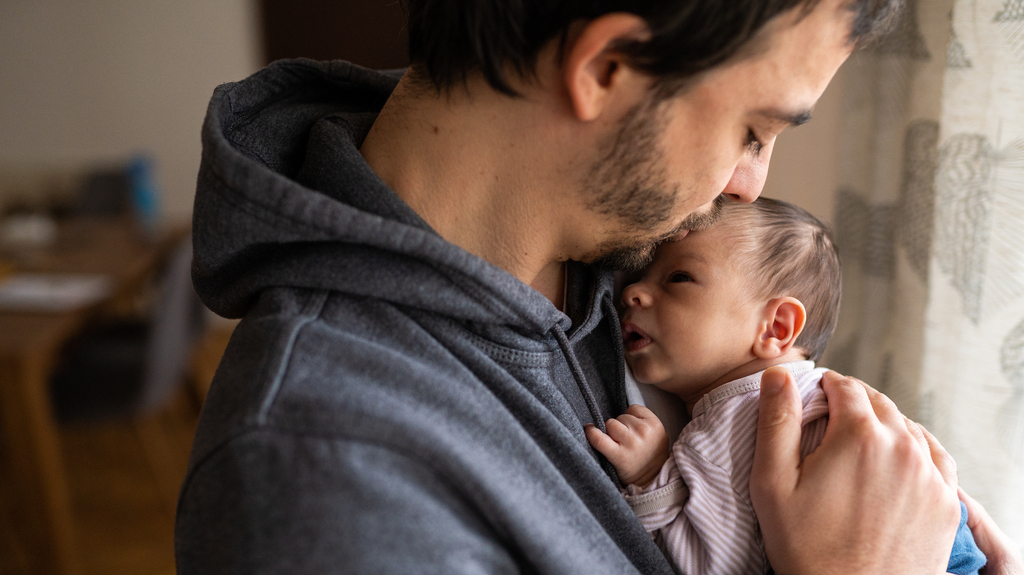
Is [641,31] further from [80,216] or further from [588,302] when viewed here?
[80,216]

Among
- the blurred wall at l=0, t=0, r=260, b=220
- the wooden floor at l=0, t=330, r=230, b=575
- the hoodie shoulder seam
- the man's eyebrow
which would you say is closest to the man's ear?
the man's eyebrow

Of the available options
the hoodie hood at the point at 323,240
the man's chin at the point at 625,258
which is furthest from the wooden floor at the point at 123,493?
the man's chin at the point at 625,258

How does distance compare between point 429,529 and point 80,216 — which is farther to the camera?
point 80,216

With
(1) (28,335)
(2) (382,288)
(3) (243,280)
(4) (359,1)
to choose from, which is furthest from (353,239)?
→ (4) (359,1)

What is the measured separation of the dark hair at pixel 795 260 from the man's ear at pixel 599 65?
0.37 m

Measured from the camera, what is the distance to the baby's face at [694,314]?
40.6 inches

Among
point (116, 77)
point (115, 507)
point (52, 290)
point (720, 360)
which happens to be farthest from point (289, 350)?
point (116, 77)

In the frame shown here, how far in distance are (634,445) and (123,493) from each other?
2781mm

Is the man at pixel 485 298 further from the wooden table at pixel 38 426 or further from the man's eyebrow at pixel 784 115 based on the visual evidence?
the wooden table at pixel 38 426

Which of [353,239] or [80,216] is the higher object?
[353,239]

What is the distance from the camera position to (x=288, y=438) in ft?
2.02

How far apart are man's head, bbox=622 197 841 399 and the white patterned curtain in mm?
209

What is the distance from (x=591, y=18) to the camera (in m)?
0.75

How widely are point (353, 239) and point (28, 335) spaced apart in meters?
1.94
